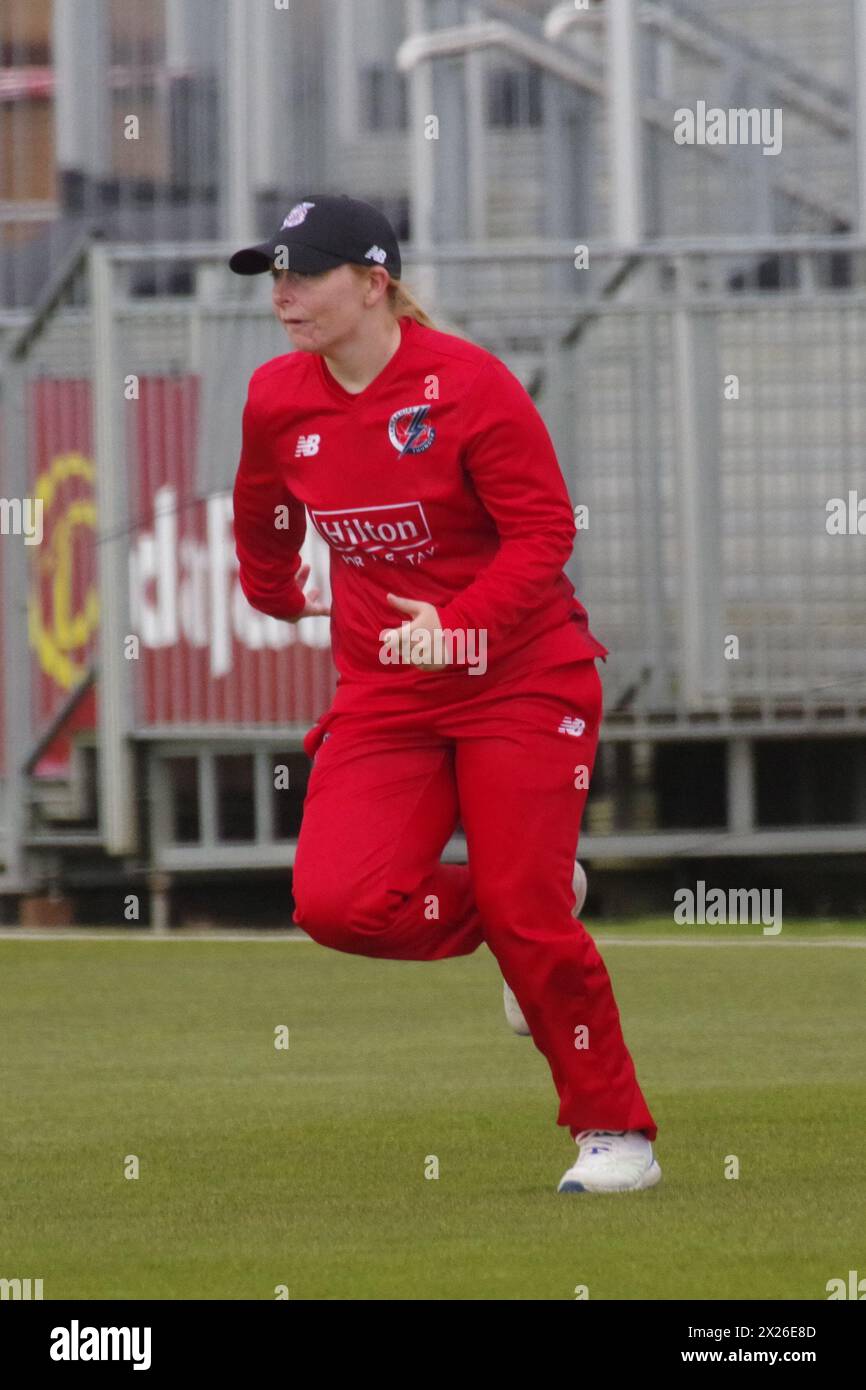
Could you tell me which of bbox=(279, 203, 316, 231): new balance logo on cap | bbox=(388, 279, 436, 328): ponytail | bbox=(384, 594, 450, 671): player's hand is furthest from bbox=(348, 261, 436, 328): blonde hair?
bbox=(384, 594, 450, 671): player's hand

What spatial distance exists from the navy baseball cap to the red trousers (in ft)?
2.66

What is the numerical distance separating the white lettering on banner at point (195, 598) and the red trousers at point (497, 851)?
6699 millimetres

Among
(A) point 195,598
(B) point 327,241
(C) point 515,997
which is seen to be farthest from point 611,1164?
(A) point 195,598

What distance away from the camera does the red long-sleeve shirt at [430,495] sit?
573cm

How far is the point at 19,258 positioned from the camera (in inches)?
795

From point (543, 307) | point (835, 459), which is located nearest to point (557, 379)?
point (543, 307)

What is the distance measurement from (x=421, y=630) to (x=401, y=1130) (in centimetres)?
173

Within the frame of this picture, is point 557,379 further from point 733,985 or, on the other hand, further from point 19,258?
point 19,258

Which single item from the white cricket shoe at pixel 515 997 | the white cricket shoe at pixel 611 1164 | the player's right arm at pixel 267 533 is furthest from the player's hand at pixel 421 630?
the white cricket shoe at pixel 611 1164

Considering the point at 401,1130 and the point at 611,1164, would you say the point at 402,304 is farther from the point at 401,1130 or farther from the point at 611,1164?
the point at 401,1130

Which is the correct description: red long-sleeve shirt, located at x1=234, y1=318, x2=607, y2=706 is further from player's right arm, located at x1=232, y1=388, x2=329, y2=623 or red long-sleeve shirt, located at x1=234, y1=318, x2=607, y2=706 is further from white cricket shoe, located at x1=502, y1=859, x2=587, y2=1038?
white cricket shoe, located at x1=502, y1=859, x2=587, y2=1038

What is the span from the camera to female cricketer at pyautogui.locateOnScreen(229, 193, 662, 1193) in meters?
5.79

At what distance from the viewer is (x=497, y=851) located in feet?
19.1

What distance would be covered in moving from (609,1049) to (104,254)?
7.52 metres
